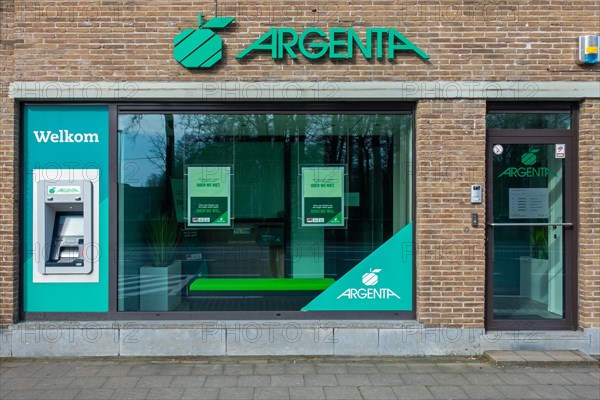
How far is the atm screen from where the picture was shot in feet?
21.9

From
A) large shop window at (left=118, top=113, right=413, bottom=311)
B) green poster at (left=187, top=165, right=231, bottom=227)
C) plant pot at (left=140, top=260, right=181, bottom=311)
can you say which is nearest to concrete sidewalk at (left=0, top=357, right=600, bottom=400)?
plant pot at (left=140, top=260, right=181, bottom=311)

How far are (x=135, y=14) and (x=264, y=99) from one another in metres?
1.98

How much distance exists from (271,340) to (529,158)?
13.6 ft

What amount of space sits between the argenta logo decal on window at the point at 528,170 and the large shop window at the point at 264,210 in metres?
1.35

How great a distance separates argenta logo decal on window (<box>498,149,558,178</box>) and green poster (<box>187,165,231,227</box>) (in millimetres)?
3730

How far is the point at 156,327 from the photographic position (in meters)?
6.46

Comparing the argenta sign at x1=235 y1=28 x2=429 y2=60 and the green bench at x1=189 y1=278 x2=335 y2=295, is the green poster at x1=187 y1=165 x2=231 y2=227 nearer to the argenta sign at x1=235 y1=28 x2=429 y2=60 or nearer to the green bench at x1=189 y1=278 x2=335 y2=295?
the green bench at x1=189 y1=278 x2=335 y2=295

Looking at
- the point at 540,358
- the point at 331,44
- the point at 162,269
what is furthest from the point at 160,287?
the point at 540,358

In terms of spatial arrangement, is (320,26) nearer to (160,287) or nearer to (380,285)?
(380,285)

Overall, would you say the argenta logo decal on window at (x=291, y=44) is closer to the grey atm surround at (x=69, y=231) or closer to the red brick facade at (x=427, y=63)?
the red brick facade at (x=427, y=63)

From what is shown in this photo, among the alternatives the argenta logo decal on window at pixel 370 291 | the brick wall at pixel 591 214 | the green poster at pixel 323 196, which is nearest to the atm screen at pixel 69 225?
the green poster at pixel 323 196

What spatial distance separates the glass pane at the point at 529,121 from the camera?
674 centimetres

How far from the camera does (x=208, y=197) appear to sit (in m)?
6.90

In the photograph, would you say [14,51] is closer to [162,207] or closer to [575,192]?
[162,207]
